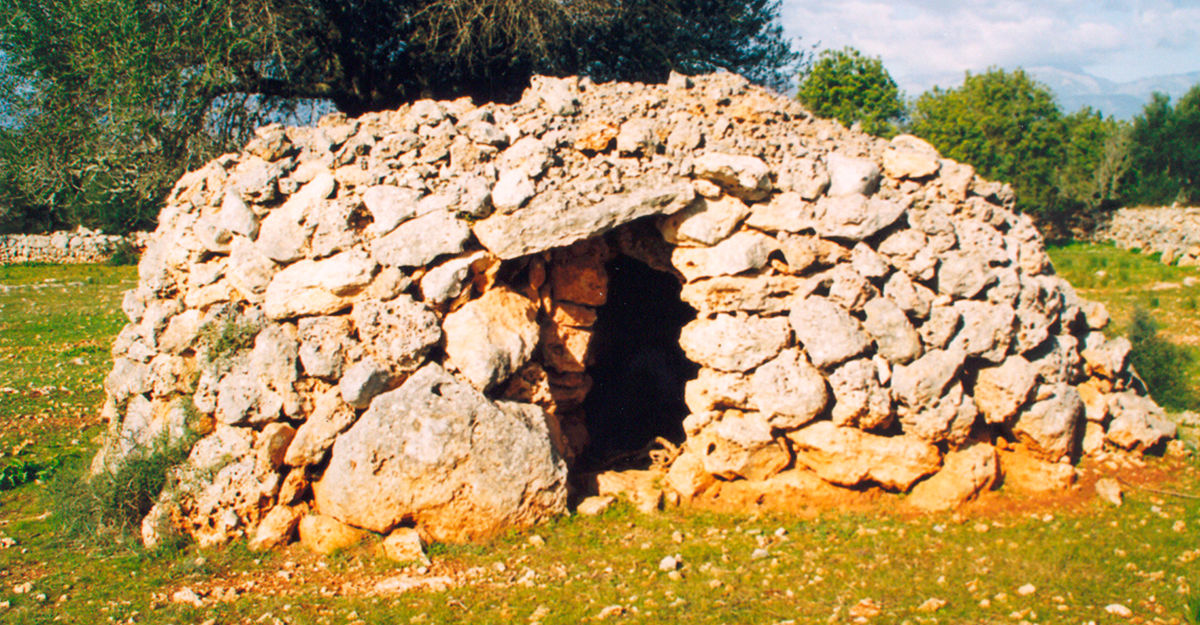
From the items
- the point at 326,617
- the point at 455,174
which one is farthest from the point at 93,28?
the point at 326,617

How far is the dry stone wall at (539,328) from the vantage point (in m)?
5.37

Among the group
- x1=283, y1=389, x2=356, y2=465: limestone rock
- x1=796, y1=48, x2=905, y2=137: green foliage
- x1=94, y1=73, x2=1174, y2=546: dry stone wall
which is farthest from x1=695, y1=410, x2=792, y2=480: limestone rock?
x1=796, y1=48, x2=905, y2=137: green foliage

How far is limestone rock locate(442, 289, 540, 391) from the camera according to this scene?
551cm

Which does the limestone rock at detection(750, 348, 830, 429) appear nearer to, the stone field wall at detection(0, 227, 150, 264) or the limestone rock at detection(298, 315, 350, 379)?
the limestone rock at detection(298, 315, 350, 379)

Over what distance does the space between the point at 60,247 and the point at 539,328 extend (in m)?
24.6

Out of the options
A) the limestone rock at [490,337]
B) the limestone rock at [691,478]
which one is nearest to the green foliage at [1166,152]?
the limestone rock at [691,478]

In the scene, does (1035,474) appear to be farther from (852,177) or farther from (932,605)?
(852,177)

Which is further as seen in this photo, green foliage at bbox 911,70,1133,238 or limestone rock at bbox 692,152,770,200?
green foliage at bbox 911,70,1133,238

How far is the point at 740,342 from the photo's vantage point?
230 inches

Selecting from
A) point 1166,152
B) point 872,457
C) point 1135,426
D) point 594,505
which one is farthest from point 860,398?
point 1166,152

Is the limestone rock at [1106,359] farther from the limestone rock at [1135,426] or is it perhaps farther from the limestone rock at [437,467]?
the limestone rock at [437,467]

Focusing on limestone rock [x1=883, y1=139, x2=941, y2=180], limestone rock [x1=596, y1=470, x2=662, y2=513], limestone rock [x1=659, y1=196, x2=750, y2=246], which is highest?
limestone rock [x1=883, y1=139, x2=941, y2=180]

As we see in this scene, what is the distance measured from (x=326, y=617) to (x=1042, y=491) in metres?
4.92

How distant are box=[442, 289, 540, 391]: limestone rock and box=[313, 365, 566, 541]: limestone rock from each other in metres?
0.18
